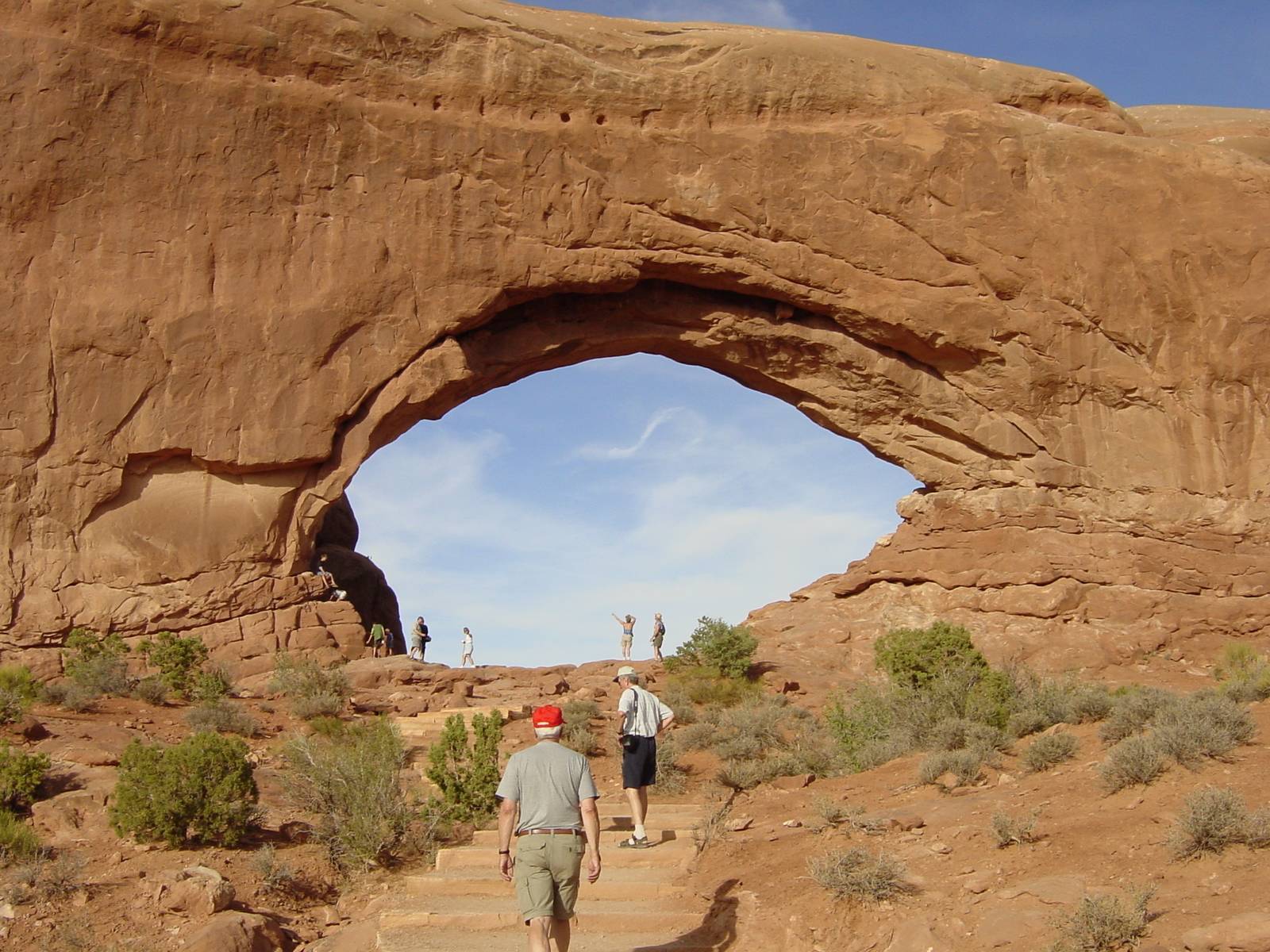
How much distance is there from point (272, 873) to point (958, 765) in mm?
5091

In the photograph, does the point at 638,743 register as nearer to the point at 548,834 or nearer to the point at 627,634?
the point at 548,834

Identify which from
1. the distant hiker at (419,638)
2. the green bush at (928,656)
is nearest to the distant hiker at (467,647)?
the distant hiker at (419,638)

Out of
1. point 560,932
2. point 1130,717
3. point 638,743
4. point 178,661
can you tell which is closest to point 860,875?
point 560,932

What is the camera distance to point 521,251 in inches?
747

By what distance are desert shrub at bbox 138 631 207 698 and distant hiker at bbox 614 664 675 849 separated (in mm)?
8155

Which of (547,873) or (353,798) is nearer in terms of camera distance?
(547,873)

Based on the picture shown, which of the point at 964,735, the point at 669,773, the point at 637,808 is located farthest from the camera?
the point at 669,773

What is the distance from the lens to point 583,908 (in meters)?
8.35

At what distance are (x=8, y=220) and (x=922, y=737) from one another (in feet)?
45.5

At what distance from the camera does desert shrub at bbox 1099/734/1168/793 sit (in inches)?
325

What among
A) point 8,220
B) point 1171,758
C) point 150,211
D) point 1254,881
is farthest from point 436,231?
point 1254,881

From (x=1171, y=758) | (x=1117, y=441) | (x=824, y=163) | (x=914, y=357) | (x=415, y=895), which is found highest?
(x=824, y=163)

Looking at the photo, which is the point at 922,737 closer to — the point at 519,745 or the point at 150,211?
the point at 519,745

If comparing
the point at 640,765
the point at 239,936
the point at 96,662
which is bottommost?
the point at 239,936
